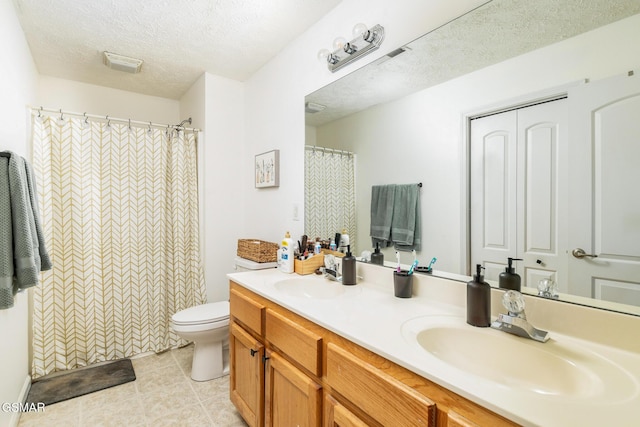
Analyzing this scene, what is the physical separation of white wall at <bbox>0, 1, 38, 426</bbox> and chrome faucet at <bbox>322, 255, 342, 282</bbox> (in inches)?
62.7

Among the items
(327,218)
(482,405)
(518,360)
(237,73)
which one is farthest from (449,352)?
(237,73)

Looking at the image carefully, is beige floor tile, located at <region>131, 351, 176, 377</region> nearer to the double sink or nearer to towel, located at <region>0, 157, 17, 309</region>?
towel, located at <region>0, 157, 17, 309</region>

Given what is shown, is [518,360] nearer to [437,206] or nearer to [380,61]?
[437,206]

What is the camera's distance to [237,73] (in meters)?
2.66

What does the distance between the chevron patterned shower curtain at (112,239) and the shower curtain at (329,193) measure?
1.22 metres

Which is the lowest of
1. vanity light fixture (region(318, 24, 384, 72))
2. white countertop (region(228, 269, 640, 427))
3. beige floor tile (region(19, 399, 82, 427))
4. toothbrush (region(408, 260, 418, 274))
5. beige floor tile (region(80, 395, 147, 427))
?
beige floor tile (region(80, 395, 147, 427))

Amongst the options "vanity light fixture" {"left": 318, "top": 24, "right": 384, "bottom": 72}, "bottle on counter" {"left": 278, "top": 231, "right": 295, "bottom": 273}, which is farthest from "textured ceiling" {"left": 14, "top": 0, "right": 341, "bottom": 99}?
"bottle on counter" {"left": 278, "top": 231, "right": 295, "bottom": 273}

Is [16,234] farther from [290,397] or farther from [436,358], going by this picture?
[436,358]

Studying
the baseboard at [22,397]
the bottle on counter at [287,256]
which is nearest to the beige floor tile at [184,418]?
the baseboard at [22,397]

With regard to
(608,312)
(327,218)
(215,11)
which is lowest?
(608,312)

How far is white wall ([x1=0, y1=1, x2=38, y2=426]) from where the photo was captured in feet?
4.99

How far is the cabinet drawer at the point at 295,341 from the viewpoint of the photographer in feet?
3.59

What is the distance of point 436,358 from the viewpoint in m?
0.81

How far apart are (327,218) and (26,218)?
4.83 ft
